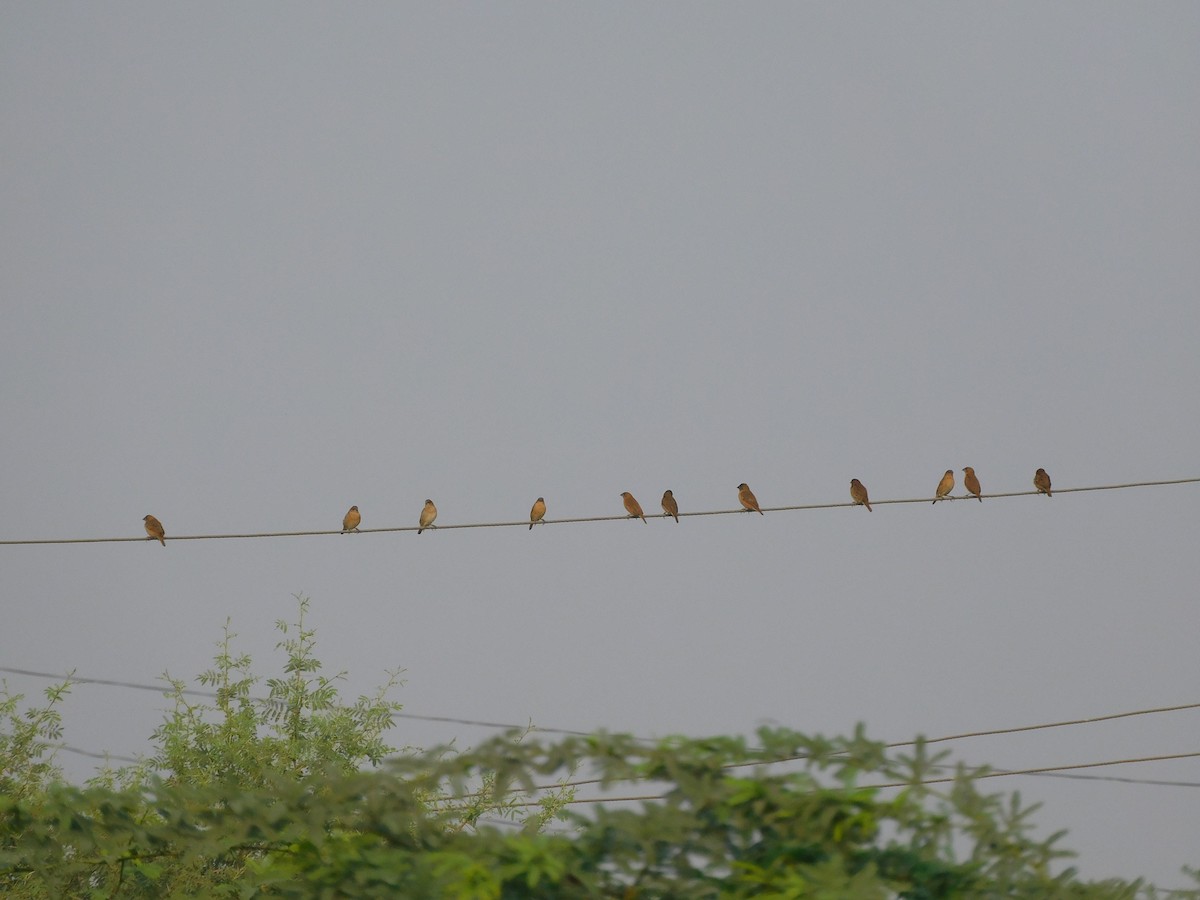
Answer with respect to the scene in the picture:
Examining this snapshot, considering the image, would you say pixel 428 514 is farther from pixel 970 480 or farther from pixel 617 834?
pixel 617 834

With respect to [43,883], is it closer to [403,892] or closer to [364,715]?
[403,892]

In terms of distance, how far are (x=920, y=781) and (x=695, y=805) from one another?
429 mm

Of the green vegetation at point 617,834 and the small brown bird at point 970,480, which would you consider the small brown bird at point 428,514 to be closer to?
the small brown bird at point 970,480

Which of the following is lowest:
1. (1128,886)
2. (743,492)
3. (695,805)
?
(1128,886)

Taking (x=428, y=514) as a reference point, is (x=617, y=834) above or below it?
below

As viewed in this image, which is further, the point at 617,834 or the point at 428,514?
the point at 428,514

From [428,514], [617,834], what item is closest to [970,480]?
[428,514]

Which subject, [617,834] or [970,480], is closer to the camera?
[617,834]

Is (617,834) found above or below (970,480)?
below

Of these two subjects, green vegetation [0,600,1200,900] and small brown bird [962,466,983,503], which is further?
small brown bird [962,466,983,503]

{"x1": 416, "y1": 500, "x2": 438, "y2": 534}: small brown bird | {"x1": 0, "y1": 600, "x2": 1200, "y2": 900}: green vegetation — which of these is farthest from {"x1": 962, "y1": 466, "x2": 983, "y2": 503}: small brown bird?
{"x1": 0, "y1": 600, "x2": 1200, "y2": 900}: green vegetation

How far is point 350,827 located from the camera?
2.66 metres

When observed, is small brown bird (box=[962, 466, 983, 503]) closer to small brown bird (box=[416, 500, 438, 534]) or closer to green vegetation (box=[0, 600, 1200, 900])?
small brown bird (box=[416, 500, 438, 534])

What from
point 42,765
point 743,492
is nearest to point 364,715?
point 42,765
